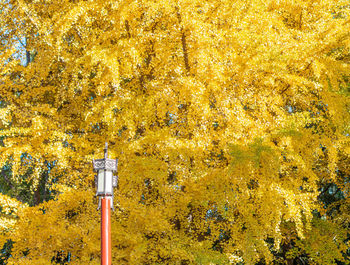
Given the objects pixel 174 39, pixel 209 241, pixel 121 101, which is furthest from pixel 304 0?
pixel 209 241

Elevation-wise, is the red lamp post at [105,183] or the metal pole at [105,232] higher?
the red lamp post at [105,183]

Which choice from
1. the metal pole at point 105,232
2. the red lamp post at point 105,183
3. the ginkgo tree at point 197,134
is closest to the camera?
the red lamp post at point 105,183

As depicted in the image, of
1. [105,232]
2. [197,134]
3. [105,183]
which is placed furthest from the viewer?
[197,134]

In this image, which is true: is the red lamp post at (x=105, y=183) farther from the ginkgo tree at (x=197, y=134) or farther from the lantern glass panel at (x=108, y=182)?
the ginkgo tree at (x=197, y=134)

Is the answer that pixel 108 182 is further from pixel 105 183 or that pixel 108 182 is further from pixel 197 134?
pixel 197 134

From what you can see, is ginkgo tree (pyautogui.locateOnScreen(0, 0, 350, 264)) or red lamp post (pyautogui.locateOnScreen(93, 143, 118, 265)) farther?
ginkgo tree (pyautogui.locateOnScreen(0, 0, 350, 264))

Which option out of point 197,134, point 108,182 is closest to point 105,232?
point 108,182

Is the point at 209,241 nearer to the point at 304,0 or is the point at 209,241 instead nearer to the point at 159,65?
the point at 159,65

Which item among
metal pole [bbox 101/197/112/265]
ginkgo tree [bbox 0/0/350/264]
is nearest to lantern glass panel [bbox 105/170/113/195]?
metal pole [bbox 101/197/112/265]

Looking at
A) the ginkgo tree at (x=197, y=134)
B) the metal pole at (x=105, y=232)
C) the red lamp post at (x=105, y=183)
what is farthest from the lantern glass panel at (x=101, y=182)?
the ginkgo tree at (x=197, y=134)

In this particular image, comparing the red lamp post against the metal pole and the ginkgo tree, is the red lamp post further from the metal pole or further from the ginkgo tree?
the ginkgo tree

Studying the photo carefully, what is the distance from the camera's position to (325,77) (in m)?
6.82

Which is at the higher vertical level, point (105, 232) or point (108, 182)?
point (108, 182)

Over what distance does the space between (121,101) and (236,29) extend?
2460 millimetres
